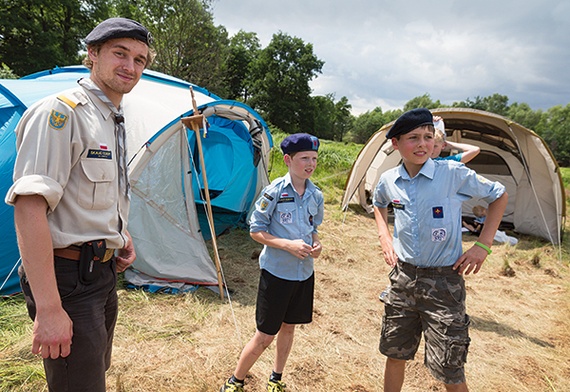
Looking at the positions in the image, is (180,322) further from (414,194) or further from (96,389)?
(414,194)

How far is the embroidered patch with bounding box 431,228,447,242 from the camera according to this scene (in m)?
1.75

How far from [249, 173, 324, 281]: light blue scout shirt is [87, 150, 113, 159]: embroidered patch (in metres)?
0.98

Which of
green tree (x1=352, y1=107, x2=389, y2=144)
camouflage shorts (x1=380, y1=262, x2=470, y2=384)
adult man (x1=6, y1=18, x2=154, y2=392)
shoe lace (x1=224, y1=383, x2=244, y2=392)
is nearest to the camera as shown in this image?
adult man (x1=6, y1=18, x2=154, y2=392)

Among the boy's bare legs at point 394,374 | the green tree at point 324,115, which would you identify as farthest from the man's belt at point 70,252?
the green tree at point 324,115

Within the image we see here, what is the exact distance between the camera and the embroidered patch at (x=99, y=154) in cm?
119

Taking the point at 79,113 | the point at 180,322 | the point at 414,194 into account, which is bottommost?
the point at 180,322

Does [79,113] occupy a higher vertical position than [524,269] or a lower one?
higher

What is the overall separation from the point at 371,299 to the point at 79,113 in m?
3.64

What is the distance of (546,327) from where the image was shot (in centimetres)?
352

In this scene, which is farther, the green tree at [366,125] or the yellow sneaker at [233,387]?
the green tree at [366,125]

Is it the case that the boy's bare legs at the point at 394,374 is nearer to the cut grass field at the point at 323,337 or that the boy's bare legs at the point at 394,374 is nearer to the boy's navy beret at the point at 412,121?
the cut grass field at the point at 323,337

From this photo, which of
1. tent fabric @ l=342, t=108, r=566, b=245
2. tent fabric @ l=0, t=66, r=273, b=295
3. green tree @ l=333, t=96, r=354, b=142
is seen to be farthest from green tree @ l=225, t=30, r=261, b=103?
tent fabric @ l=0, t=66, r=273, b=295

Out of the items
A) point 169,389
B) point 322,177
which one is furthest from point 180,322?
point 322,177

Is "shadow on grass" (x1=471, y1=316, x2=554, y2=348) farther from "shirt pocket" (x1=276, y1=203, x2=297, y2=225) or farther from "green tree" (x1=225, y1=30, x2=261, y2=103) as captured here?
"green tree" (x1=225, y1=30, x2=261, y2=103)
